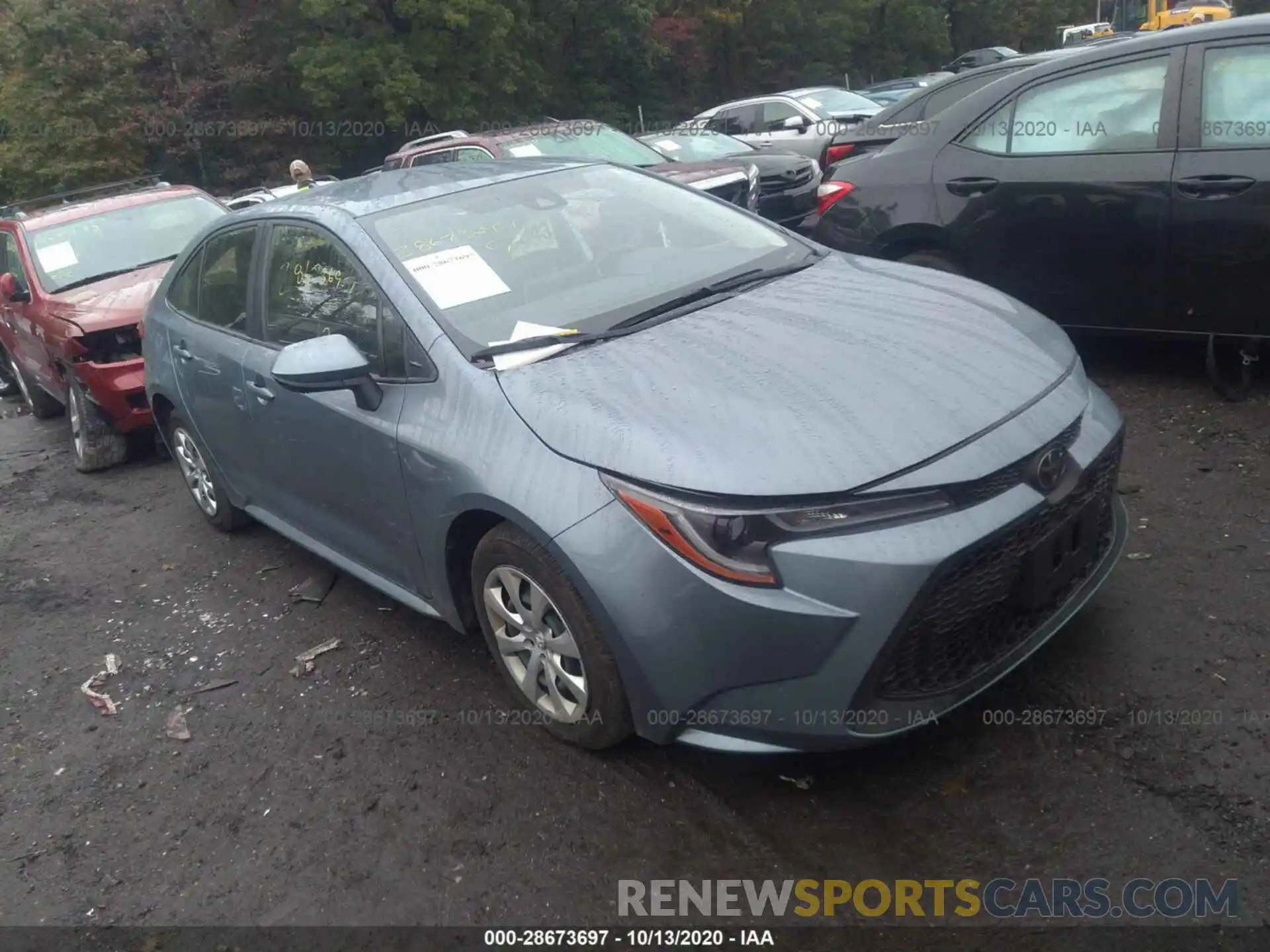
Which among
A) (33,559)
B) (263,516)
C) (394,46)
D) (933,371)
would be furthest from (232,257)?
(394,46)

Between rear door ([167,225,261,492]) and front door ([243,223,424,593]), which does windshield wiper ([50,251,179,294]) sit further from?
front door ([243,223,424,593])

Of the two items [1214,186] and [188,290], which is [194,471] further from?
[1214,186]

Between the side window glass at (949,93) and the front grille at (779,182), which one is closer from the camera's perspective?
the side window glass at (949,93)

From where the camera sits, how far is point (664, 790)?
302 cm

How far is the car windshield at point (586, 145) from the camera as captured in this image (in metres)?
9.08

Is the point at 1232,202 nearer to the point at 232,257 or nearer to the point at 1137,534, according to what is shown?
the point at 1137,534

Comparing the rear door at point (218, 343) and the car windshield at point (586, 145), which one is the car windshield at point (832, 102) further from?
the rear door at point (218, 343)

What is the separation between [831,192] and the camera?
5961mm

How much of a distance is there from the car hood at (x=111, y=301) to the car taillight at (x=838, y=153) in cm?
465

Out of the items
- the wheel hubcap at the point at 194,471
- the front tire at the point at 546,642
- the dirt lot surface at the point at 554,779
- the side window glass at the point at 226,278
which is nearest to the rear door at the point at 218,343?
the side window glass at the point at 226,278

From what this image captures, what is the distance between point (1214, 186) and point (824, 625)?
331cm

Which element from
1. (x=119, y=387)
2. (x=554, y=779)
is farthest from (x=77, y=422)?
(x=554, y=779)

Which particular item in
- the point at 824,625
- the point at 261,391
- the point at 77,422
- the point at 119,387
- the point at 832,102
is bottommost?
the point at 77,422

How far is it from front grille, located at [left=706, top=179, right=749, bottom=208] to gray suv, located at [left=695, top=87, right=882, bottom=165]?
686 centimetres
